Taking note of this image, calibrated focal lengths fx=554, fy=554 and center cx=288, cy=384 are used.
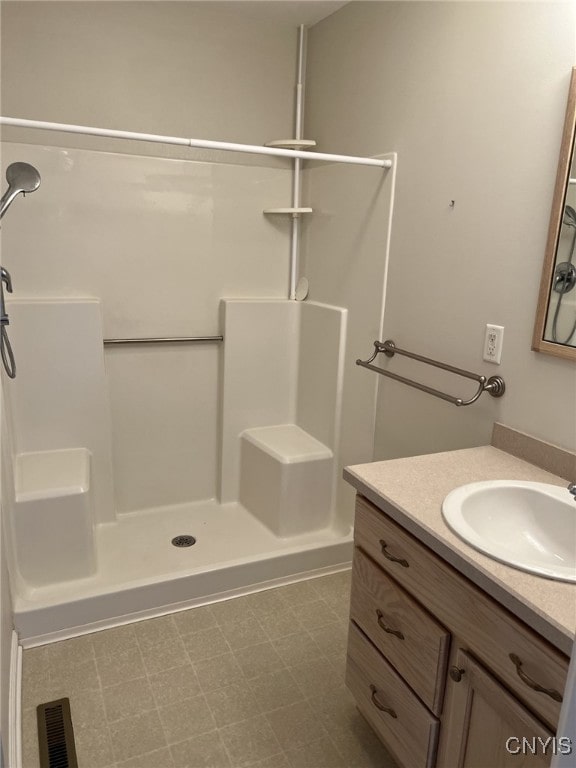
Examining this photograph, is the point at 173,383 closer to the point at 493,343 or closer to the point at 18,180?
the point at 18,180

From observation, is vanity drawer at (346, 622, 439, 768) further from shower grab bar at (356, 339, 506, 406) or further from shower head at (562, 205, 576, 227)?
shower head at (562, 205, 576, 227)

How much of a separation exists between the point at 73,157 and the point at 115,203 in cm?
24

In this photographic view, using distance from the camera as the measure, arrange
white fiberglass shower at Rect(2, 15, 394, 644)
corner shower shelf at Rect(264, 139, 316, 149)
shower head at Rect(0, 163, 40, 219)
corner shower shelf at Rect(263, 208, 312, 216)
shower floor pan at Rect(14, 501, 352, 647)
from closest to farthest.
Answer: shower head at Rect(0, 163, 40, 219) → shower floor pan at Rect(14, 501, 352, 647) → white fiberglass shower at Rect(2, 15, 394, 644) → corner shower shelf at Rect(264, 139, 316, 149) → corner shower shelf at Rect(263, 208, 312, 216)

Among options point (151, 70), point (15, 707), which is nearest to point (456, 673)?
point (15, 707)

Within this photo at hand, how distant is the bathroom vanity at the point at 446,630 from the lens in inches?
38.4

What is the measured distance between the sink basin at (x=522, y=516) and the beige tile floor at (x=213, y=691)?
2.56 ft

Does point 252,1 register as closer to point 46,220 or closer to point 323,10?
point 323,10

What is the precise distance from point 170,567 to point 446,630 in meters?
1.41

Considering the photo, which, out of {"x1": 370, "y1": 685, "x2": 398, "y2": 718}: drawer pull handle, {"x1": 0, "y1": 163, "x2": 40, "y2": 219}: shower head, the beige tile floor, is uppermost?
{"x1": 0, "y1": 163, "x2": 40, "y2": 219}: shower head

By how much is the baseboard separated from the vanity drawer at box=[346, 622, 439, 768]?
36.3 inches

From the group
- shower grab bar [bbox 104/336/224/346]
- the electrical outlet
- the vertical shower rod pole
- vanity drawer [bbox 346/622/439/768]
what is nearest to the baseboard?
vanity drawer [bbox 346/622/439/768]

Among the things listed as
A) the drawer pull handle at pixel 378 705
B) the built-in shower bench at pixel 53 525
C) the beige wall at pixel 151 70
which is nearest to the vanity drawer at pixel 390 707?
the drawer pull handle at pixel 378 705

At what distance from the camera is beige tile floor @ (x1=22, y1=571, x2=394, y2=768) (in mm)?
1589

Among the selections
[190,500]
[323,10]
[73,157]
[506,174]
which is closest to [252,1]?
[323,10]
